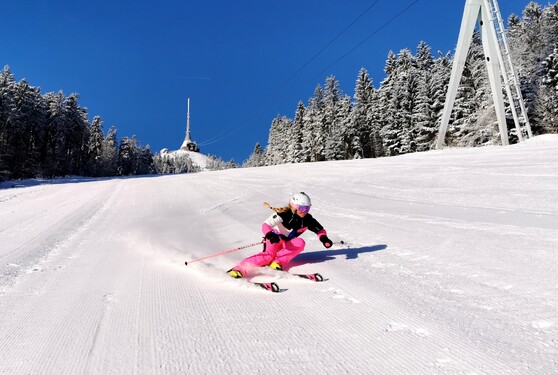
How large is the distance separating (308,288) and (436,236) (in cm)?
285

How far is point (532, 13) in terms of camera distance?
144 feet

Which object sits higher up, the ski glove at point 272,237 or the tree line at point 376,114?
the tree line at point 376,114

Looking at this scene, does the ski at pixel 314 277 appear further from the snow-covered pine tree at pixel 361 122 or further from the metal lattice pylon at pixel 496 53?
the snow-covered pine tree at pixel 361 122

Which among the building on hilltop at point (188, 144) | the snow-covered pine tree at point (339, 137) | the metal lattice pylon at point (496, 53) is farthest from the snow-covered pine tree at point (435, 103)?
the building on hilltop at point (188, 144)

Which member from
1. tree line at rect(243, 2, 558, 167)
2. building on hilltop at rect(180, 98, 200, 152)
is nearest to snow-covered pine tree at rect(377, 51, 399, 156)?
tree line at rect(243, 2, 558, 167)

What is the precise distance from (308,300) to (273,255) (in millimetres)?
1275

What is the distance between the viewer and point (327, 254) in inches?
203

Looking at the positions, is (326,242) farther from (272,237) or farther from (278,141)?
(278,141)

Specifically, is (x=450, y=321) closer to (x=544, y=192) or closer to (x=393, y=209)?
(x=393, y=209)

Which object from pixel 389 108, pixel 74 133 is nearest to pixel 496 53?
pixel 389 108

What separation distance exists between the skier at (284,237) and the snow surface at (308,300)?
0.21 m

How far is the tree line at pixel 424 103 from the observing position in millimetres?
A: 33188

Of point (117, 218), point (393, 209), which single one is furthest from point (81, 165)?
point (393, 209)

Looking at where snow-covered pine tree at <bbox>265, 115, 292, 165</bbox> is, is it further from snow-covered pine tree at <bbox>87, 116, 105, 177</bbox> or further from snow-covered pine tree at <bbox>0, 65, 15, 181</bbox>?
snow-covered pine tree at <bbox>0, 65, 15, 181</bbox>
